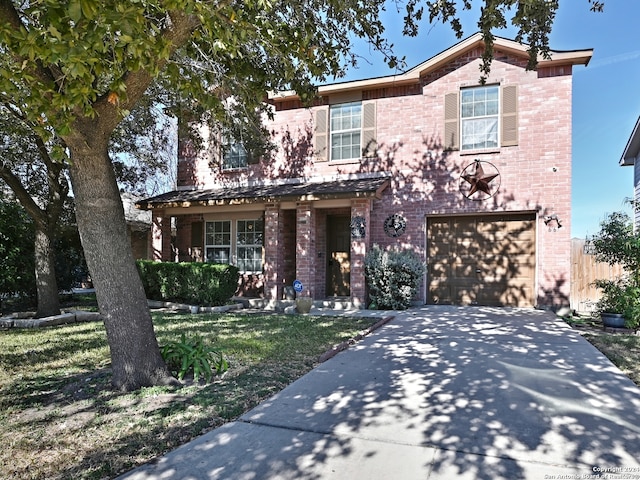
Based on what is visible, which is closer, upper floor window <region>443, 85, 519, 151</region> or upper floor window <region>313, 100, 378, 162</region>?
upper floor window <region>443, 85, 519, 151</region>

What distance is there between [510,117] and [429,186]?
2.49 m

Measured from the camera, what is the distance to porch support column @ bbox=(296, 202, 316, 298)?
35.4 ft

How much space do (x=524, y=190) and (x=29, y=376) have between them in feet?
33.1

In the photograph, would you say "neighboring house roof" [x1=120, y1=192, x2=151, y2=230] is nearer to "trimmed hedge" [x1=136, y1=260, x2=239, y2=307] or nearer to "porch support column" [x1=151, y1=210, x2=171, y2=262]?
"porch support column" [x1=151, y1=210, x2=171, y2=262]

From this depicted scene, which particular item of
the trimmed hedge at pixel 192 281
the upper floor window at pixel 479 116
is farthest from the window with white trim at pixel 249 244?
the upper floor window at pixel 479 116

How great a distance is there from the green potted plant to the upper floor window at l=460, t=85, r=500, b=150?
417 centimetres

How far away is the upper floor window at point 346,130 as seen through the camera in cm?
1148

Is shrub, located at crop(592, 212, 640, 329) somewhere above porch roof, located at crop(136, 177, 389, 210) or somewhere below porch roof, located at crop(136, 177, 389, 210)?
below

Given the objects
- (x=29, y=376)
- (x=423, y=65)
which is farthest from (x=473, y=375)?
(x=423, y=65)

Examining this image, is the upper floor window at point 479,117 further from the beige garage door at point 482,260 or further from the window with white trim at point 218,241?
the window with white trim at point 218,241

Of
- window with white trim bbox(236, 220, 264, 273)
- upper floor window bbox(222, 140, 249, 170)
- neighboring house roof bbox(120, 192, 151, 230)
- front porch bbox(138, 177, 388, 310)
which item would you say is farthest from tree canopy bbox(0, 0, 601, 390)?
neighboring house roof bbox(120, 192, 151, 230)

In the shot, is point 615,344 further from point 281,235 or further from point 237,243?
point 237,243

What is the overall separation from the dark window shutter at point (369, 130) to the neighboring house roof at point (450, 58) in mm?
569

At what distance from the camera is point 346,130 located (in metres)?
11.6
